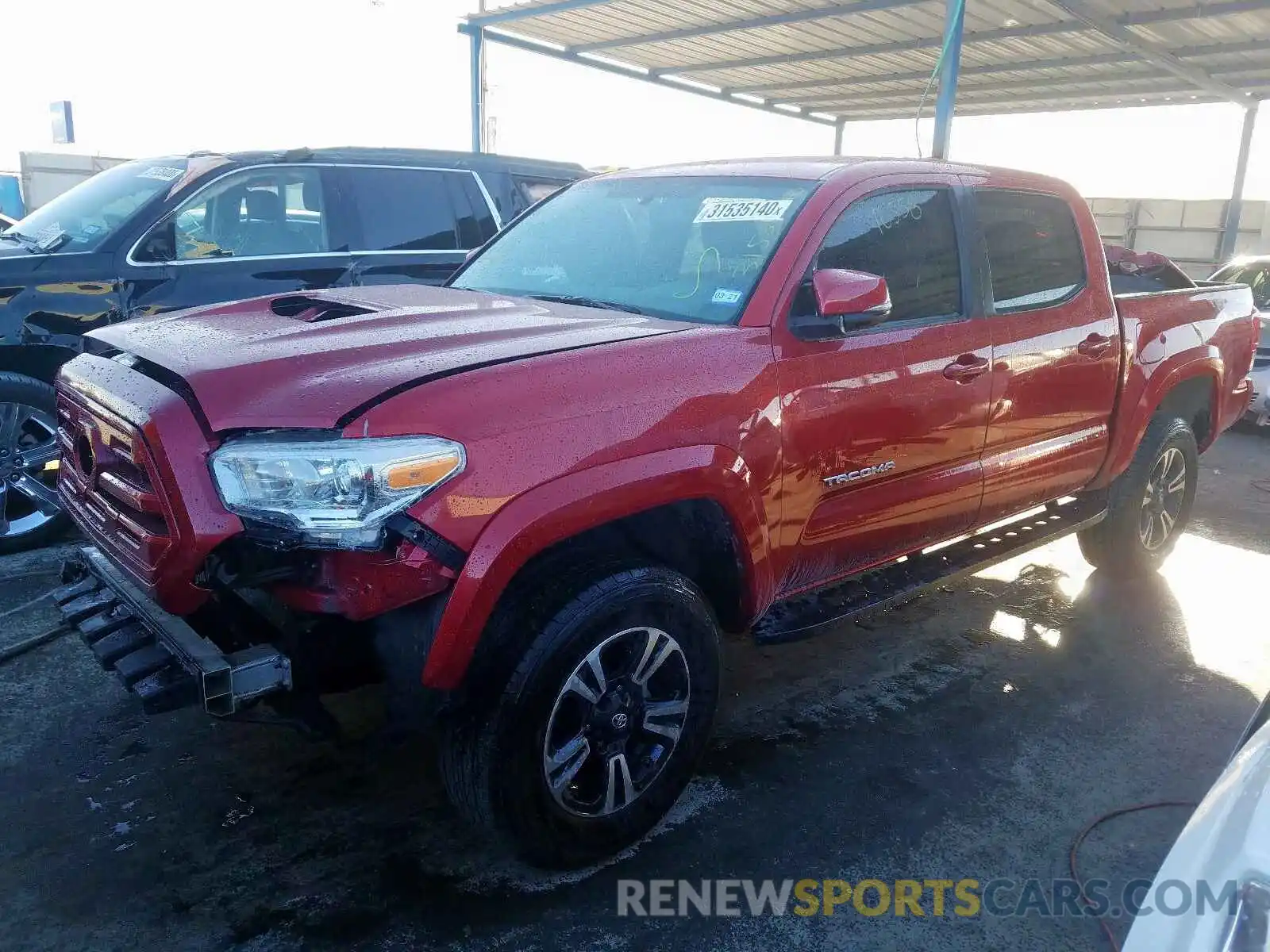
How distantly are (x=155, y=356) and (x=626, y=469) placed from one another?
1.28m

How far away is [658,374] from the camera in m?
2.69

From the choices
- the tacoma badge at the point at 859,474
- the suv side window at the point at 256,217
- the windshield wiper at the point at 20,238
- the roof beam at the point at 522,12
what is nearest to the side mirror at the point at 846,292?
the tacoma badge at the point at 859,474

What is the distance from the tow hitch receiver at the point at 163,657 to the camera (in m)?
2.28

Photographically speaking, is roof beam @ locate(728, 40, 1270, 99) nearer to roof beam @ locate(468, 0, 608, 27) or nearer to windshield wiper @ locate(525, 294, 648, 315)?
roof beam @ locate(468, 0, 608, 27)

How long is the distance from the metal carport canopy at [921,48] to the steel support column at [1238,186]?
0.04 metres

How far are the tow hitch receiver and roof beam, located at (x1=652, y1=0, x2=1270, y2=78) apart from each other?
11690 mm

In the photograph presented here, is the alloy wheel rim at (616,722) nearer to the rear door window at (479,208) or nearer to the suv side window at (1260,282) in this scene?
the rear door window at (479,208)

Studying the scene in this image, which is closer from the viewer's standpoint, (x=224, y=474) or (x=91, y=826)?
(x=224, y=474)

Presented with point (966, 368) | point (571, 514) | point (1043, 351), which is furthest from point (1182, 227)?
point (571, 514)

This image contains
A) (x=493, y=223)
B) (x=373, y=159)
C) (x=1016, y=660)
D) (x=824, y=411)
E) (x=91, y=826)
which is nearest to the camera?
(x=91, y=826)

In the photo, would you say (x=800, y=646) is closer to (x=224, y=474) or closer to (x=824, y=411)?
(x=824, y=411)

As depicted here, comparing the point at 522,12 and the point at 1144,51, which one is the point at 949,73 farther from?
the point at 522,12

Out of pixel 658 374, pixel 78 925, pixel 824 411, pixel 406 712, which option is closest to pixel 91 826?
pixel 78 925

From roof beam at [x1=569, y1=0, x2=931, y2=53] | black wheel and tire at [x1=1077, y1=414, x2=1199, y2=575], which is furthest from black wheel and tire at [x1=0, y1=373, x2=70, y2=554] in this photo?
roof beam at [x1=569, y1=0, x2=931, y2=53]
